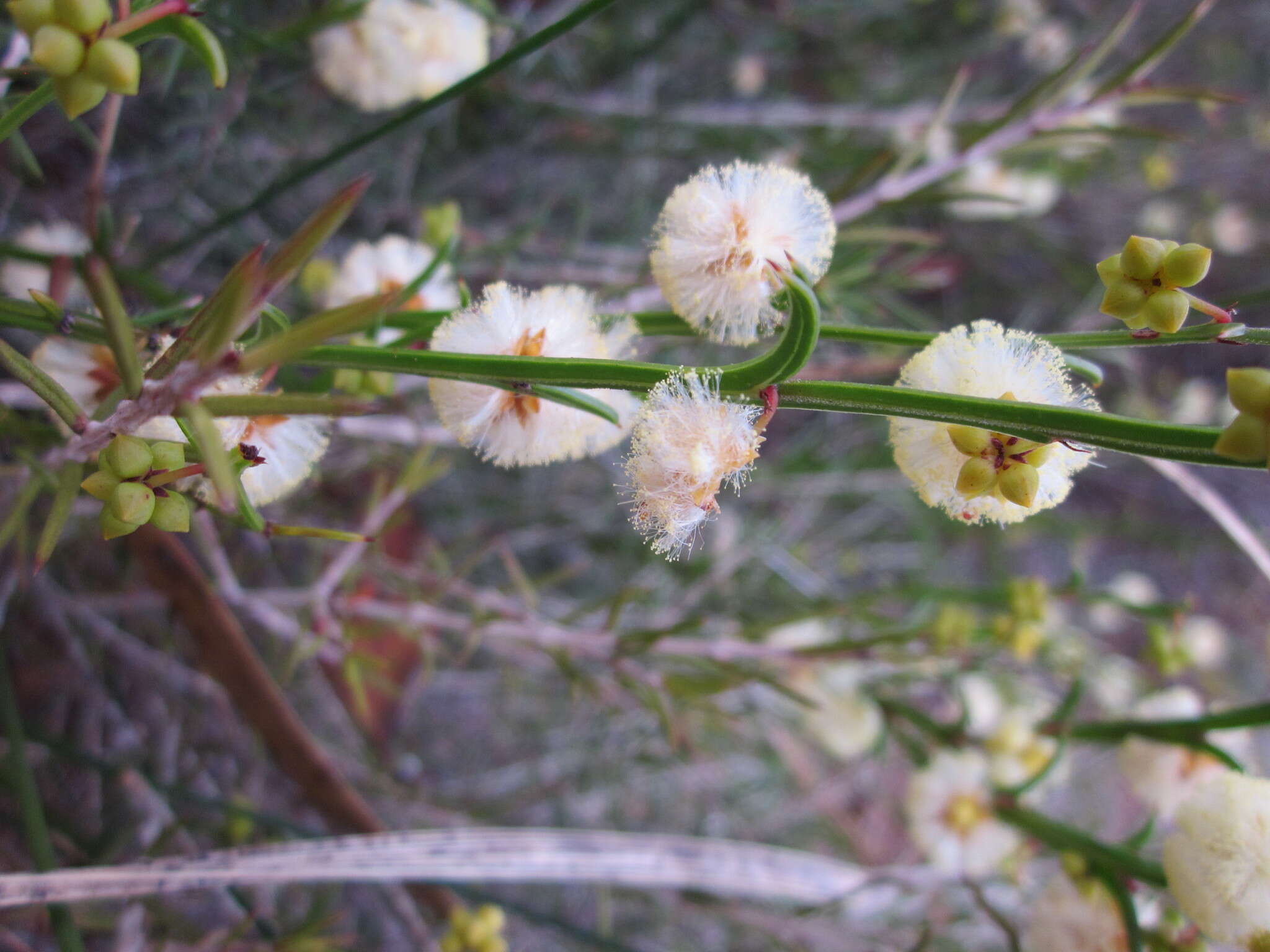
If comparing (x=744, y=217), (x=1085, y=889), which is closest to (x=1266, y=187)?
(x=1085, y=889)

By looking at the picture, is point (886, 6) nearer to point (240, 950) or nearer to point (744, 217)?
point (744, 217)

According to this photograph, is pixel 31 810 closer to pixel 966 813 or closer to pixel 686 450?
pixel 686 450

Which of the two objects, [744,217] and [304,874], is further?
[304,874]

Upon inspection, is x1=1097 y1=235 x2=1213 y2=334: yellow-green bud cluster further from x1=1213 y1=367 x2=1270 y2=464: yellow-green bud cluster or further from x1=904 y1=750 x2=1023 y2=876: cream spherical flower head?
x1=904 y1=750 x2=1023 y2=876: cream spherical flower head

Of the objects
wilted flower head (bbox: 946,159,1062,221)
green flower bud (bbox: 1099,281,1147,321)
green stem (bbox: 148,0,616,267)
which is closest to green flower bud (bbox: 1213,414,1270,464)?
green flower bud (bbox: 1099,281,1147,321)

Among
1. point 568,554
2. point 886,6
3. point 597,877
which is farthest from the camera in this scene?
point 568,554

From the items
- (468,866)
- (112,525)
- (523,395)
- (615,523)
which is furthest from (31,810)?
(615,523)
